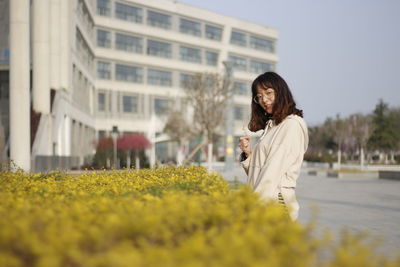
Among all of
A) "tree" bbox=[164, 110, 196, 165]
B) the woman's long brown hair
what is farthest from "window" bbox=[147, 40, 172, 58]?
the woman's long brown hair

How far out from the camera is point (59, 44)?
25.4 metres

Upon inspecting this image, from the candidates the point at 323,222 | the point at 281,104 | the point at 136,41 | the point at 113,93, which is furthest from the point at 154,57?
the point at 281,104

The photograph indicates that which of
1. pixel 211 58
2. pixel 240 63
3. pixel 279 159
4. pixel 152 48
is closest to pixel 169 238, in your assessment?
pixel 279 159

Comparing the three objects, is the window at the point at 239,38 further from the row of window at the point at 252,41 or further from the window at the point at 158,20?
the window at the point at 158,20

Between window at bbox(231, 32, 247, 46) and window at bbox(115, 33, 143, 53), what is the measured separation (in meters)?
14.4

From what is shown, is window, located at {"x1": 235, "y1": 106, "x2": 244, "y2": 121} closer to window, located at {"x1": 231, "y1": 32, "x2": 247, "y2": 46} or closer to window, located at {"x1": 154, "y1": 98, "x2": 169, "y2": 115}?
window, located at {"x1": 231, "y1": 32, "x2": 247, "y2": 46}

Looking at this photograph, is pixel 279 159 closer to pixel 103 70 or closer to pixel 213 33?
pixel 103 70

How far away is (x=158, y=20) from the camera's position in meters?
57.2

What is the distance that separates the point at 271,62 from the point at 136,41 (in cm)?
2185

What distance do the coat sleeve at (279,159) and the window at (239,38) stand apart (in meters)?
61.4

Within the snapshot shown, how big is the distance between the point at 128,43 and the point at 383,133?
101 ft

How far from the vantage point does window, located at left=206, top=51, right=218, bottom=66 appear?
6158 cm

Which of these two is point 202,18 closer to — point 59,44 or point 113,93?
point 113,93

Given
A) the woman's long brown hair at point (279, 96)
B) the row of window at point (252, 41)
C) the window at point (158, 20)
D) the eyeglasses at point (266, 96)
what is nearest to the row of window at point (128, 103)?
the window at point (158, 20)
